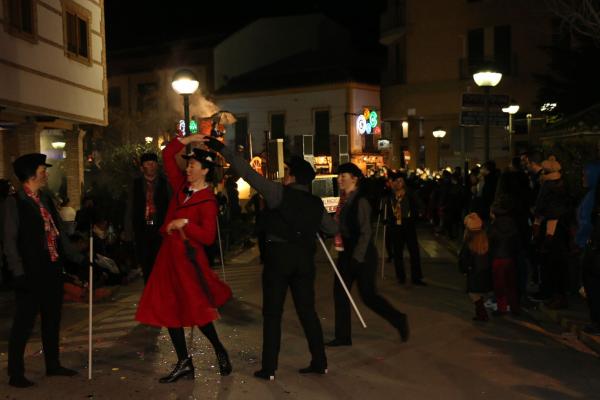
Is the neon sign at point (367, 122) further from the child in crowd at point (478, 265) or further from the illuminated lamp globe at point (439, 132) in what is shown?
the child in crowd at point (478, 265)

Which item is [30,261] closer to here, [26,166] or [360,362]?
[26,166]

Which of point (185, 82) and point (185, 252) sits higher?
point (185, 82)

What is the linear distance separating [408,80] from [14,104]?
77.6 ft

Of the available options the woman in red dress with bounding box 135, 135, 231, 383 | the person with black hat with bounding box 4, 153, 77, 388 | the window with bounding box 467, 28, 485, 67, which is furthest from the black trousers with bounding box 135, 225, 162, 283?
the window with bounding box 467, 28, 485, 67

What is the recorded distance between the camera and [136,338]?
7984mm

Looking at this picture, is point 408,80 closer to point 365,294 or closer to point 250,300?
point 250,300

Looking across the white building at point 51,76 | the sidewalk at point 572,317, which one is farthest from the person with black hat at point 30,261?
the white building at point 51,76

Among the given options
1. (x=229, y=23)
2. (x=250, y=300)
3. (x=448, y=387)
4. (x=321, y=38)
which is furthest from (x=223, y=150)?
(x=229, y=23)

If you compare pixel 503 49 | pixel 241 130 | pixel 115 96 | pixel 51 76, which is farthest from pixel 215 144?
pixel 115 96

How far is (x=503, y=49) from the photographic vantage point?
3228 centimetres

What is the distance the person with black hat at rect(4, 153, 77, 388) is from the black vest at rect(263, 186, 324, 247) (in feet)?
6.31

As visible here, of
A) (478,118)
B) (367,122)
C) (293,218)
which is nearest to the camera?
(293,218)

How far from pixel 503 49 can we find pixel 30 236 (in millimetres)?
29403

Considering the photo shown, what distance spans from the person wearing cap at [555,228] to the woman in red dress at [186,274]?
191 inches
